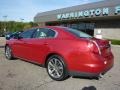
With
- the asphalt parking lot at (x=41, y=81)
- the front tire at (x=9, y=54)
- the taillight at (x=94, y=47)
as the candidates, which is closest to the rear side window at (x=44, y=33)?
the asphalt parking lot at (x=41, y=81)

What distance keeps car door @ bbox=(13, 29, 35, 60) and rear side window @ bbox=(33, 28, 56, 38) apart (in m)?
0.30

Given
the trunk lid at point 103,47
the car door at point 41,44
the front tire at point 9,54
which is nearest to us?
the trunk lid at point 103,47

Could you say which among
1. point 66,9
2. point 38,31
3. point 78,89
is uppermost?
point 66,9

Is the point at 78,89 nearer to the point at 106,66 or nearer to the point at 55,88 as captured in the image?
the point at 55,88

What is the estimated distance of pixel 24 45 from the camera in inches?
314

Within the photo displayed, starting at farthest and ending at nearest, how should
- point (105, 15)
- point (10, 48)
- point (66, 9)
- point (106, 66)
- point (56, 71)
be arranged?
point (66, 9) < point (105, 15) < point (10, 48) < point (56, 71) < point (106, 66)

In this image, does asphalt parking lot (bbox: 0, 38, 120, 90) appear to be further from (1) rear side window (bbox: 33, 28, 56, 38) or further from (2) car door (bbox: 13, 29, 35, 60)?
(1) rear side window (bbox: 33, 28, 56, 38)

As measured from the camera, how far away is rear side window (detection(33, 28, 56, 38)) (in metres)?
6.96

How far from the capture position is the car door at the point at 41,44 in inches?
270

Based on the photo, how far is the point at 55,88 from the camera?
18.9 ft

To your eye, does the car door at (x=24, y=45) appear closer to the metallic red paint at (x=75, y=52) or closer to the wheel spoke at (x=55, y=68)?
the metallic red paint at (x=75, y=52)

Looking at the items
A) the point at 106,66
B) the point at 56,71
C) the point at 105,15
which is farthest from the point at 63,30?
the point at 105,15

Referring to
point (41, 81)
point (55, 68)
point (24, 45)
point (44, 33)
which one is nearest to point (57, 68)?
point (55, 68)

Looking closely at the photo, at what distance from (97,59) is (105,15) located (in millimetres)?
24184
